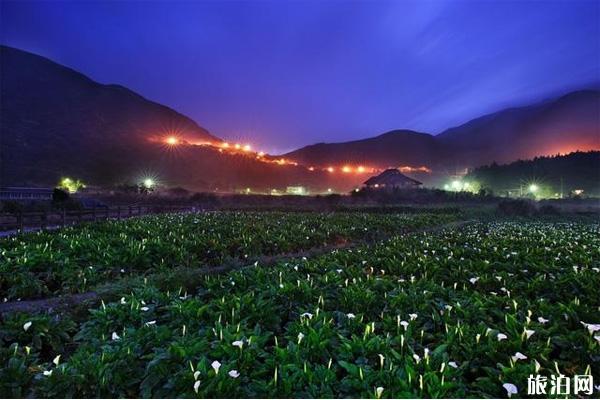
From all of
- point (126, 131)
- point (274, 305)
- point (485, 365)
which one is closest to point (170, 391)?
point (274, 305)

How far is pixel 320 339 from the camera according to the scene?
5.28 m

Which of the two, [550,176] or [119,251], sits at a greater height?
[550,176]

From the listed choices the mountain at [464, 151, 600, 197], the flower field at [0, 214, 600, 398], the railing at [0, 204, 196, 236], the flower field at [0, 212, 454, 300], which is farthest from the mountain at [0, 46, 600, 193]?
the flower field at [0, 214, 600, 398]

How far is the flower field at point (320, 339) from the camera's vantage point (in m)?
4.25

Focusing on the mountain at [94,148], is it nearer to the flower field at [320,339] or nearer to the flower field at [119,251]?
the flower field at [119,251]

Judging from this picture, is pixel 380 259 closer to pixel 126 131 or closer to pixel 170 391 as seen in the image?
pixel 170 391

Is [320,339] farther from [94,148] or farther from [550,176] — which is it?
[94,148]

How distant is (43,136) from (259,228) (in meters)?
115

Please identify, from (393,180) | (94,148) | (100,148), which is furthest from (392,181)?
(94,148)

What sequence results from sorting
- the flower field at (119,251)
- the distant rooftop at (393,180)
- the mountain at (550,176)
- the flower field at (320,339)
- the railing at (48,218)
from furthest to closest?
the mountain at (550,176)
the distant rooftop at (393,180)
the railing at (48,218)
the flower field at (119,251)
the flower field at (320,339)

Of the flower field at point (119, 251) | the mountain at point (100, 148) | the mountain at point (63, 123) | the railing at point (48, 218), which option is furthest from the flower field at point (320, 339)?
the mountain at point (63, 123)

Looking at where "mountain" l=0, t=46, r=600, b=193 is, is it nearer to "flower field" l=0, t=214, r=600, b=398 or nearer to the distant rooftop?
the distant rooftop

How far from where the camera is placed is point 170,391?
14.0ft

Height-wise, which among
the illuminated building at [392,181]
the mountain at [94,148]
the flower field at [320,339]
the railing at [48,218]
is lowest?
the flower field at [320,339]
